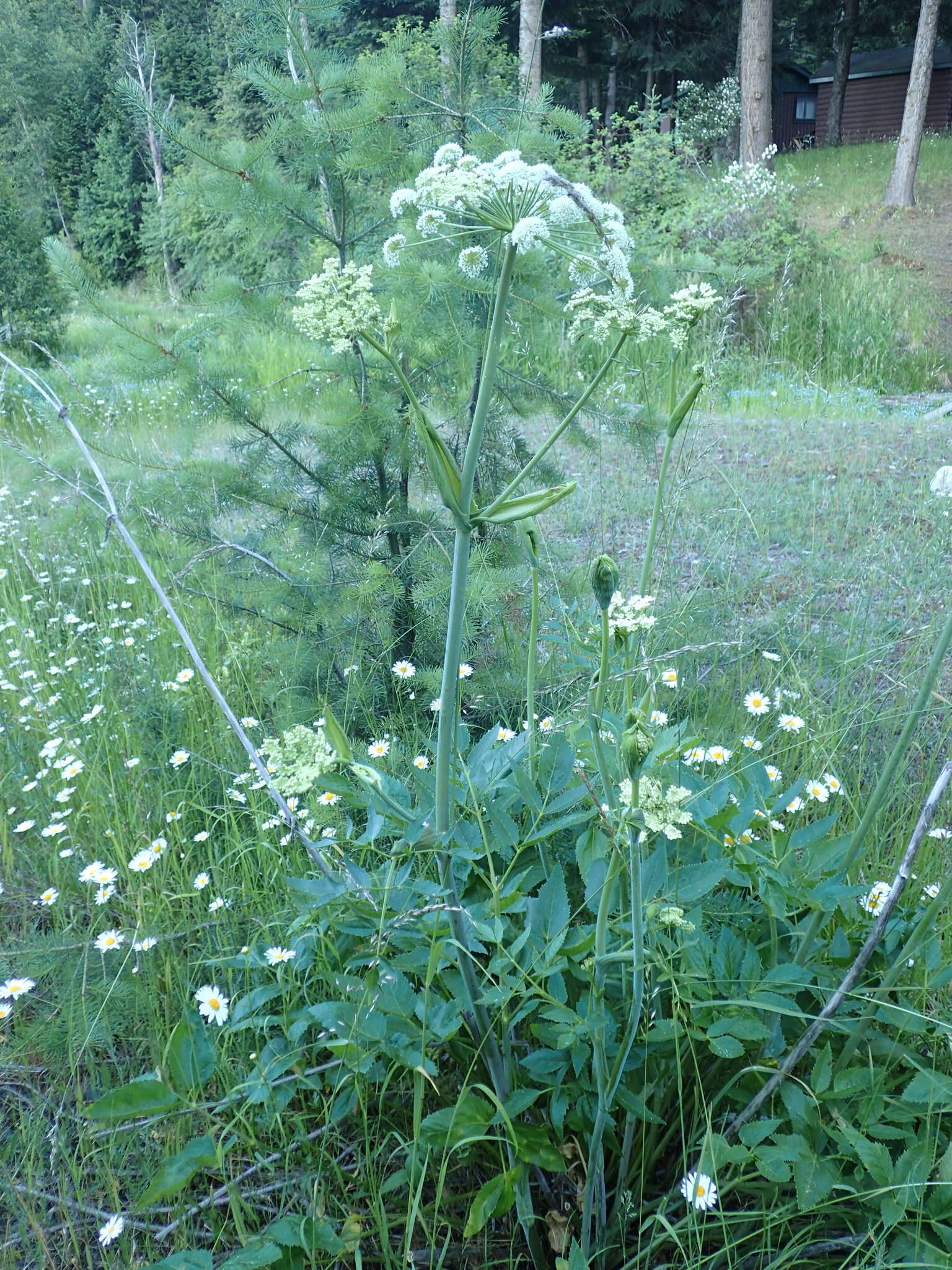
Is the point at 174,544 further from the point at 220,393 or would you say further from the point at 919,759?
the point at 919,759

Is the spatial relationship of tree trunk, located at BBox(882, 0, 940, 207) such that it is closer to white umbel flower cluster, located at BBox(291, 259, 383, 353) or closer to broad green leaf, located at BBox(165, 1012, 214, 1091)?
white umbel flower cluster, located at BBox(291, 259, 383, 353)

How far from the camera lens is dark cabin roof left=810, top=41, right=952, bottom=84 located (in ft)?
83.7

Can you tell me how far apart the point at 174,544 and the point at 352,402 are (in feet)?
4.10

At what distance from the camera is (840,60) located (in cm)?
2389

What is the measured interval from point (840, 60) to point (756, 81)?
15.0 meters

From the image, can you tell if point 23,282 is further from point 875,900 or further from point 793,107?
point 793,107

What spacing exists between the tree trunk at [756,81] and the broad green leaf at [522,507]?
520 inches

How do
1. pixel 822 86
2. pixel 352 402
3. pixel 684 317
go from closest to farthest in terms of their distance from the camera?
1. pixel 684 317
2. pixel 352 402
3. pixel 822 86

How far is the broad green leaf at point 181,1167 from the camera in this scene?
0.94 m

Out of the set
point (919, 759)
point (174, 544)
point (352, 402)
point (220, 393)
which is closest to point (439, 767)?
point (352, 402)

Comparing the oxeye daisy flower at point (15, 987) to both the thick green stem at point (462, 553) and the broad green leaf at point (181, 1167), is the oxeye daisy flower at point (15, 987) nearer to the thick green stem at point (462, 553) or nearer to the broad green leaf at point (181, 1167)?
the broad green leaf at point (181, 1167)

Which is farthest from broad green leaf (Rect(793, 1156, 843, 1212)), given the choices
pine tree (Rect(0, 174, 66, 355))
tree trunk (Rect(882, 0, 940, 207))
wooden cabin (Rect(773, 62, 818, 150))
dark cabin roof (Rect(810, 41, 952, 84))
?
wooden cabin (Rect(773, 62, 818, 150))

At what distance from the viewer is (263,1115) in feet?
4.11

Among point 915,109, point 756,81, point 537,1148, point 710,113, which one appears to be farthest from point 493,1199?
point 710,113
